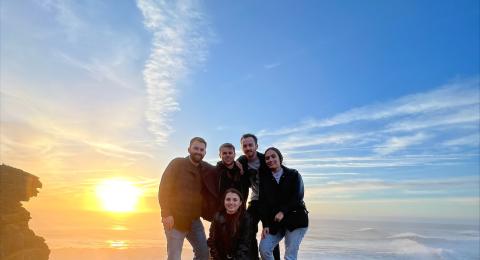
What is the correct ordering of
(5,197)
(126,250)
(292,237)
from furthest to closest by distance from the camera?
(126,250), (5,197), (292,237)

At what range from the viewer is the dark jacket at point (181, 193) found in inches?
323

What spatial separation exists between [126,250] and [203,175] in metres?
43.6

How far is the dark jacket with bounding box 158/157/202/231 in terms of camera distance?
26.9 ft

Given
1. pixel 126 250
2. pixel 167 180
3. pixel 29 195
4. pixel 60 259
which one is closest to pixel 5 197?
pixel 29 195

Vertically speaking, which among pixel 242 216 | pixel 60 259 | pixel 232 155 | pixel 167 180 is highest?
pixel 232 155

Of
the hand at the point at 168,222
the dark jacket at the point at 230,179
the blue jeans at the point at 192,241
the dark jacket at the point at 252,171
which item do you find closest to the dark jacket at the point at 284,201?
the dark jacket at the point at 252,171

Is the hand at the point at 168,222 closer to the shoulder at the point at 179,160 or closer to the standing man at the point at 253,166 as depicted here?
the shoulder at the point at 179,160

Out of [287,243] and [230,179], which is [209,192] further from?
[287,243]

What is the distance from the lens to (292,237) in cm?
816

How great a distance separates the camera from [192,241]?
27.8 ft

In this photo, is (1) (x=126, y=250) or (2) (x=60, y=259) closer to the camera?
(2) (x=60, y=259)

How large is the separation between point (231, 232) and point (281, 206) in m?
1.48

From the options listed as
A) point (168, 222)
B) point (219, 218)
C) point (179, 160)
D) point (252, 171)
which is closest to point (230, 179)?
point (252, 171)

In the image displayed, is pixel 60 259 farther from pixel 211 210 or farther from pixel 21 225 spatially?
pixel 211 210
